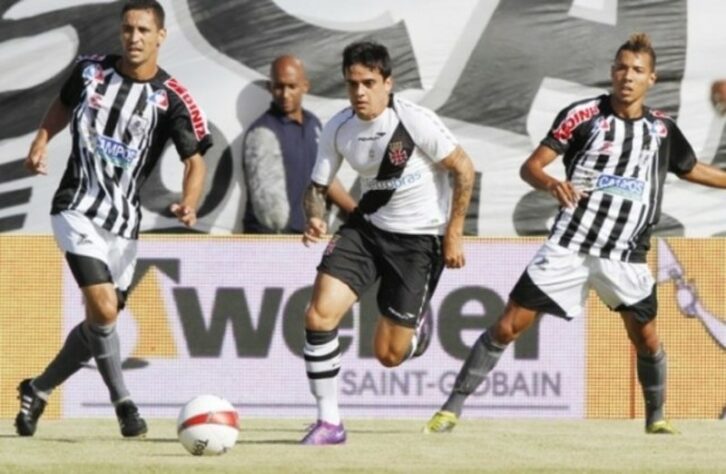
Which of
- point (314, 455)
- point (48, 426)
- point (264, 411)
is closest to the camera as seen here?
point (314, 455)

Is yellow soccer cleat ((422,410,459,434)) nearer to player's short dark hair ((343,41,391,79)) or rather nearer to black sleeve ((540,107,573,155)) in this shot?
black sleeve ((540,107,573,155))

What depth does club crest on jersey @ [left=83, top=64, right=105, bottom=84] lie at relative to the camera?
1166 centimetres

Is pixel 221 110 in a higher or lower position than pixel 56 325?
higher

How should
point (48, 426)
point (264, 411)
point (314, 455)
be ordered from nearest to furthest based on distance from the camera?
1. point (314, 455)
2. point (48, 426)
3. point (264, 411)

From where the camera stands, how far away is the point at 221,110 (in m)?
15.4

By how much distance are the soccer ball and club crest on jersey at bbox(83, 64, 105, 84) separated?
2.14m

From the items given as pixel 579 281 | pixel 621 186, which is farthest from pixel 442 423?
pixel 621 186

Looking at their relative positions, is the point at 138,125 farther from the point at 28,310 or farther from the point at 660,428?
the point at 660,428

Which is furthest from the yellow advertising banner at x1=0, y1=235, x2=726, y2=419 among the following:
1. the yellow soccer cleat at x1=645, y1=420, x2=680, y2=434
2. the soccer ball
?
the soccer ball

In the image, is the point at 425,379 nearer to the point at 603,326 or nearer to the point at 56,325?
the point at 603,326

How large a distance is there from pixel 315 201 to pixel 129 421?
1.59 m

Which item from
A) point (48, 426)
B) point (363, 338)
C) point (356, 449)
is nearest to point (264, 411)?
point (363, 338)

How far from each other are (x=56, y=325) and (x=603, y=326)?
12.5 feet

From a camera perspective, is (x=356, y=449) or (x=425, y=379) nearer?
(x=356, y=449)
